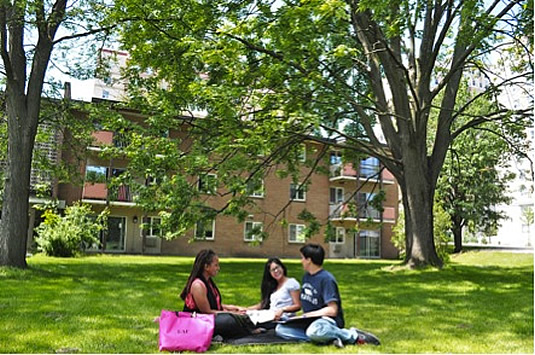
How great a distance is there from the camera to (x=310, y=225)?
1845cm

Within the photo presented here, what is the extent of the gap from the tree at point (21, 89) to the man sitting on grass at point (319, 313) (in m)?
10.3

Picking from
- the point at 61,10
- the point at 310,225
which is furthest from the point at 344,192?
the point at 61,10

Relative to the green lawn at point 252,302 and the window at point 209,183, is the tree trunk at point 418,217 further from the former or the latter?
the window at point 209,183

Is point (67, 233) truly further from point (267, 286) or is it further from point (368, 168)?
point (368, 168)

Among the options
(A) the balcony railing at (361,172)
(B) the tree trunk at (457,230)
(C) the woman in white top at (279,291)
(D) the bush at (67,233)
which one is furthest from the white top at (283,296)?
(B) the tree trunk at (457,230)

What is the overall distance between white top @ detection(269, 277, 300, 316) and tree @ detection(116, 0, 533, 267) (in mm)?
5165

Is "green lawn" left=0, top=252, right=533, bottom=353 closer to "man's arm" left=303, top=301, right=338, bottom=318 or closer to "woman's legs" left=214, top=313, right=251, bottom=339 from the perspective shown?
"woman's legs" left=214, top=313, right=251, bottom=339

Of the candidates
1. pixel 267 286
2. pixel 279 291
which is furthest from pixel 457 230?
pixel 279 291

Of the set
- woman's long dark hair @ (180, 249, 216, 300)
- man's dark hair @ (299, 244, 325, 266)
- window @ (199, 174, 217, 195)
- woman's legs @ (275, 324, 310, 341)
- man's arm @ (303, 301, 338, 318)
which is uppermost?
window @ (199, 174, 217, 195)

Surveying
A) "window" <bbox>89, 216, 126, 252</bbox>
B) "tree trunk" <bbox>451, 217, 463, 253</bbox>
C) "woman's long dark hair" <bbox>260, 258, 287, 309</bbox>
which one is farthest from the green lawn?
"tree trunk" <bbox>451, 217, 463, 253</bbox>

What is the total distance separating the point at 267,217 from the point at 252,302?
87.0 ft

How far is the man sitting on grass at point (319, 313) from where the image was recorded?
591cm

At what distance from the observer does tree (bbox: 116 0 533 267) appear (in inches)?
440

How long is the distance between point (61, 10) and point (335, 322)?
494 inches
